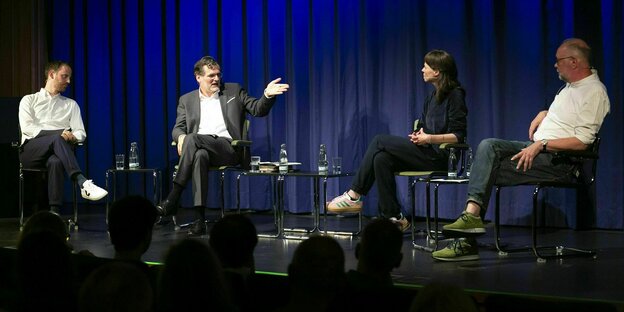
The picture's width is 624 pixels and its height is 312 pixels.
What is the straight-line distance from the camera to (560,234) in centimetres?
538

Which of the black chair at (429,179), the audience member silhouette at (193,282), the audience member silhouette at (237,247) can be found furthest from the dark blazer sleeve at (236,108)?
the audience member silhouette at (193,282)

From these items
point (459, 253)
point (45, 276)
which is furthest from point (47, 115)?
point (45, 276)

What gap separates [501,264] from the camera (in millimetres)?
4254

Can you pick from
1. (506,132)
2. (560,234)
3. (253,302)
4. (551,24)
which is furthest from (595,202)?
(253,302)

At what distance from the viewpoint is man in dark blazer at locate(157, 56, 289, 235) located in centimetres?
571

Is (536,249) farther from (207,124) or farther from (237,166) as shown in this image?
(207,124)

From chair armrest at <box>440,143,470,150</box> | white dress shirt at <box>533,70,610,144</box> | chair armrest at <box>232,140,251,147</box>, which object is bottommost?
chair armrest at <box>440,143,470,150</box>

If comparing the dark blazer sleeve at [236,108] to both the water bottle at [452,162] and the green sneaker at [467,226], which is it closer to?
the water bottle at [452,162]

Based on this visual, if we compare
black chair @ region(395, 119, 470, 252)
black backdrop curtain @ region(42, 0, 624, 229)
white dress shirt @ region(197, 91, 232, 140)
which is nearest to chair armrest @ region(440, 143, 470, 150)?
black chair @ region(395, 119, 470, 252)

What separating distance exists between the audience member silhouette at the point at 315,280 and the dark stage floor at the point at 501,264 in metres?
0.68

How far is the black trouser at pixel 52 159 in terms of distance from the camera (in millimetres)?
5902

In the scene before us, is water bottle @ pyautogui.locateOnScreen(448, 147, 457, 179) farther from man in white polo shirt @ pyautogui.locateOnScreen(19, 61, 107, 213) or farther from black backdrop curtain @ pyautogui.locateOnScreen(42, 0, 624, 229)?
man in white polo shirt @ pyautogui.locateOnScreen(19, 61, 107, 213)

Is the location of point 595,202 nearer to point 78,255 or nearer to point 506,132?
point 506,132

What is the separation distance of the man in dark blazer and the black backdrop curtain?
85 cm
